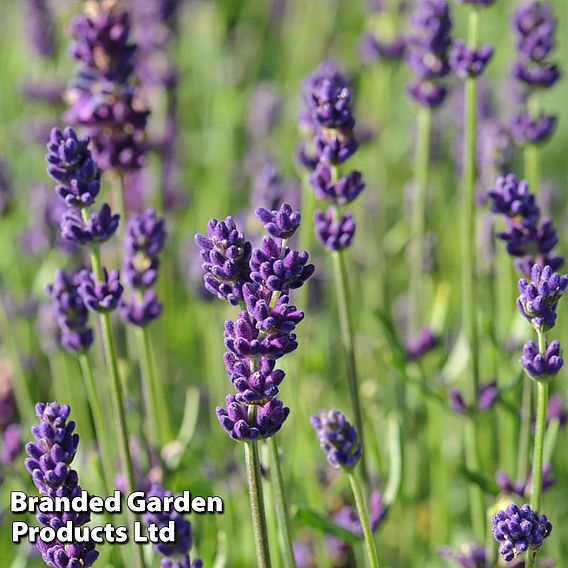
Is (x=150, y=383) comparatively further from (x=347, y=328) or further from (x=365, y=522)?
(x=365, y=522)

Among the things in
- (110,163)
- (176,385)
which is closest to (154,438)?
(110,163)

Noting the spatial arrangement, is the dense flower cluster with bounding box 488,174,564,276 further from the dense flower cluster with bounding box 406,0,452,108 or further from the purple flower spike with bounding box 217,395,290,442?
the purple flower spike with bounding box 217,395,290,442

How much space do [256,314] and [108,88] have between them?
38.4 inches

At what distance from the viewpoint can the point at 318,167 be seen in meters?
1.84

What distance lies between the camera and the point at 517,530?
1.38 metres

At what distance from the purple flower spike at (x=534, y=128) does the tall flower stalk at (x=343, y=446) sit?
1.06 meters

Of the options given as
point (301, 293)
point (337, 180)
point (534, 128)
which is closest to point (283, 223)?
point (337, 180)

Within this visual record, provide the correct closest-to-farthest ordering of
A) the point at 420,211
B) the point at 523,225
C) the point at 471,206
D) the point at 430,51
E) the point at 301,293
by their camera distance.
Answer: the point at 523,225, the point at 471,206, the point at 430,51, the point at 420,211, the point at 301,293

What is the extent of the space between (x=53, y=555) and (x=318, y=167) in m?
0.85

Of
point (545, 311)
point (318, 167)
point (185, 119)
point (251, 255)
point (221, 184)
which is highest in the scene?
point (185, 119)

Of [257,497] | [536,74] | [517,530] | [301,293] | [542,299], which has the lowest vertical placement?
[517,530]

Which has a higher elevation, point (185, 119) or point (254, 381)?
point (185, 119)

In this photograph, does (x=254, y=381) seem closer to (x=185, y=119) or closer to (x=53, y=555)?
(x=53, y=555)

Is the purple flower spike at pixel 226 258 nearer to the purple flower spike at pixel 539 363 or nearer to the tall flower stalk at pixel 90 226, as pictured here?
the tall flower stalk at pixel 90 226
